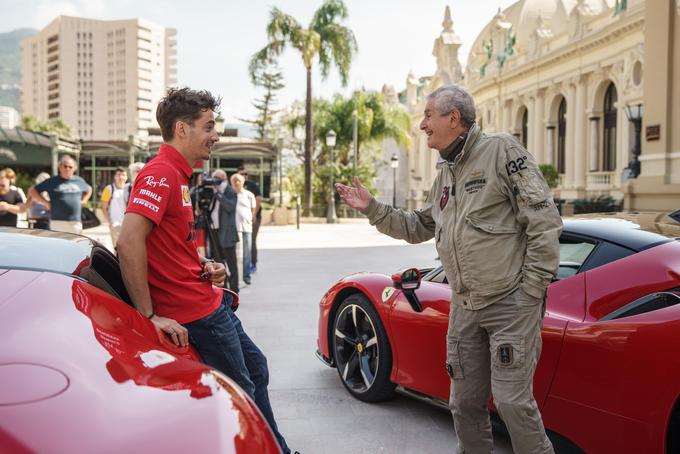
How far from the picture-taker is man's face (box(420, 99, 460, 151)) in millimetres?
3281

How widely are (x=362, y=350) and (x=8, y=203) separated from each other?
7.20 m

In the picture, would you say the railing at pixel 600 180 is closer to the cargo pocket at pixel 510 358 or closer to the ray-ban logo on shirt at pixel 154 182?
the cargo pocket at pixel 510 358

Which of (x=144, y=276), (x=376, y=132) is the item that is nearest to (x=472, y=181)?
(x=144, y=276)

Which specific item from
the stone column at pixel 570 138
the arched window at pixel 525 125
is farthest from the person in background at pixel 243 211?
the arched window at pixel 525 125

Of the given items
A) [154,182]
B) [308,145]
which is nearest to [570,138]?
[308,145]

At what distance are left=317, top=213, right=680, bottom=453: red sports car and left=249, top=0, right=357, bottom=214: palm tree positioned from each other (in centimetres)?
3007

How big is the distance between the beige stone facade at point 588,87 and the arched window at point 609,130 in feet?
0.18

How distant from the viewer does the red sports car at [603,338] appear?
122 inches

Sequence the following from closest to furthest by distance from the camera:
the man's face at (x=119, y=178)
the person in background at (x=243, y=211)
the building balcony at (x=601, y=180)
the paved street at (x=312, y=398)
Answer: the paved street at (x=312, y=398), the person in background at (x=243, y=211), the man's face at (x=119, y=178), the building balcony at (x=601, y=180)

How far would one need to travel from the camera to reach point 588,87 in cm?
3891

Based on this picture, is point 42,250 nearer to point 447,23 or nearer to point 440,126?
point 440,126

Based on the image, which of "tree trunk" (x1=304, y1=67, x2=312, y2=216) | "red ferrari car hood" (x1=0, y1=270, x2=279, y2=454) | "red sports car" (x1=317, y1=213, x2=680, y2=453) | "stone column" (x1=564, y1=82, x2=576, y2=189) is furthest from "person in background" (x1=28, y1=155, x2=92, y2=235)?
"stone column" (x1=564, y1=82, x2=576, y2=189)

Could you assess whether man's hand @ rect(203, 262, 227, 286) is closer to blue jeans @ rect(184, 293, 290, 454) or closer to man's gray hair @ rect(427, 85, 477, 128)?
blue jeans @ rect(184, 293, 290, 454)

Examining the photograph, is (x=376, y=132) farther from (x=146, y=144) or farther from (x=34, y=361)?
(x=34, y=361)
